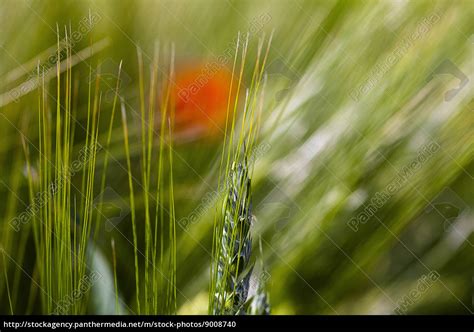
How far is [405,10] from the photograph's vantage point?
0.91 m

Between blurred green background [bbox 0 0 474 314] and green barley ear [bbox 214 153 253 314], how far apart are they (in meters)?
0.22

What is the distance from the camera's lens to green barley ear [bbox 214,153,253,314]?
64 centimetres

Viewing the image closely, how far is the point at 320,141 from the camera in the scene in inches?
34.8

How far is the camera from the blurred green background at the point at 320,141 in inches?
34.6

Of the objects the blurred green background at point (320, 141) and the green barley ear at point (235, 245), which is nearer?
the green barley ear at point (235, 245)

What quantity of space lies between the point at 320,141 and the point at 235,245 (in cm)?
30

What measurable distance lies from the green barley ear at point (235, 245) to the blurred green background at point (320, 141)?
8.8 inches

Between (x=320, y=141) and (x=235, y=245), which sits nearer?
(x=235, y=245)

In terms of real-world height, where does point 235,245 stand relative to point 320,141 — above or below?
below

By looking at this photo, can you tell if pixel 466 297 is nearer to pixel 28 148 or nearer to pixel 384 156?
pixel 384 156

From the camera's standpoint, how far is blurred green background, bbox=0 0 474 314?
0.88 m

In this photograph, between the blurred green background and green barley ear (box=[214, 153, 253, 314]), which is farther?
the blurred green background

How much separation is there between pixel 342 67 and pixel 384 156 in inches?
6.3

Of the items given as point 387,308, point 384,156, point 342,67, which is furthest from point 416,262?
point 342,67
